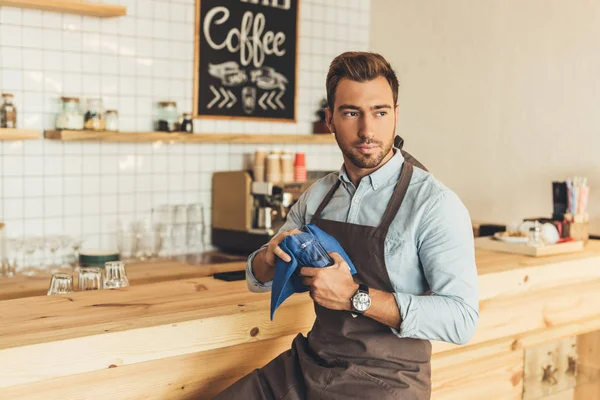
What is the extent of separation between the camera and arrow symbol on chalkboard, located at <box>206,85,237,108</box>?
4523 millimetres

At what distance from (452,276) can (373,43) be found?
3.71 metres

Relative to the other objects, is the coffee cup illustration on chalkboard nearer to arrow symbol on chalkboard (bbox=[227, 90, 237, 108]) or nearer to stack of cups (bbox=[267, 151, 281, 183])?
arrow symbol on chalkboard (bbox=[227, 90, 237, 108])

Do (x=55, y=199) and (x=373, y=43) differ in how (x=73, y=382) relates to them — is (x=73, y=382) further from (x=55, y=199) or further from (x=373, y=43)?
(x=373, y=43)

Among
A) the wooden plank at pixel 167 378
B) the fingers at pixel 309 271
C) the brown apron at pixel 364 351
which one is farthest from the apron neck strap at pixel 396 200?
the wooden plank at pixel 167 378

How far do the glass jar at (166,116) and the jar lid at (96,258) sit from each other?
2.63 ft

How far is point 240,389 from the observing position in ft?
7.15

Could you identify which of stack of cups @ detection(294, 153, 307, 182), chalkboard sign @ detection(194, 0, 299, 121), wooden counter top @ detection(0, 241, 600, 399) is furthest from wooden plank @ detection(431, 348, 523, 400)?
chalkboard sign @ detection(194, 0, 299, 121)

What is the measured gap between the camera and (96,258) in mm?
3781

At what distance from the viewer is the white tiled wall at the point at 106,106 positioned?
3824 millimetres

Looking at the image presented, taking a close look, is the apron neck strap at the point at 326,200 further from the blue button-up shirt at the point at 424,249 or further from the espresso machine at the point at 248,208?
the espresso machine at the point at 248,208

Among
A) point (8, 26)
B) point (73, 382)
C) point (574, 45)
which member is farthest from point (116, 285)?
point (574, 45)

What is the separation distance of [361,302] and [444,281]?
21cm

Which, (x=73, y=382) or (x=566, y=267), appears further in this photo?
(x=566, y=267)

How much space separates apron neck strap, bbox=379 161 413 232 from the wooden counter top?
1.90 ft
